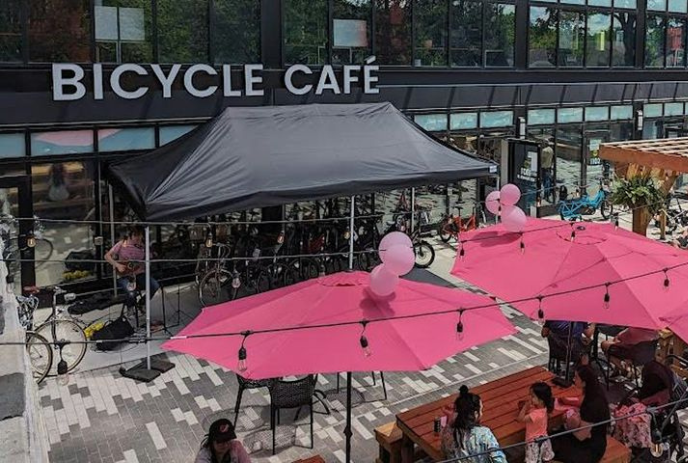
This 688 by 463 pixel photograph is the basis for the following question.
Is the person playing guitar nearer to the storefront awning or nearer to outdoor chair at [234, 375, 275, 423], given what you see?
the storefront awning

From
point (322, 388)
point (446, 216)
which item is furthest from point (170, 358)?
point (446, 216)

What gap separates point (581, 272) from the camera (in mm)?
6992

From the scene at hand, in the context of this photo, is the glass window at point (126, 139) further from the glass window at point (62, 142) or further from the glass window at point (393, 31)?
the glass window at point (393, 31)

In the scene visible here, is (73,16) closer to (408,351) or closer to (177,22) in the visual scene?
(177,22)

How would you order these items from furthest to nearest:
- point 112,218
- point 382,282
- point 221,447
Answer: point 112,218 → point 382,282 → point 221,447

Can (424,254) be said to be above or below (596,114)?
below

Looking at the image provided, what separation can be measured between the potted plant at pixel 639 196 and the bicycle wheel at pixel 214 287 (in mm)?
8221

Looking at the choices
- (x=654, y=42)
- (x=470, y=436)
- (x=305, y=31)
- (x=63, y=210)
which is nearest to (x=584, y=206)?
(x=654, y=42)

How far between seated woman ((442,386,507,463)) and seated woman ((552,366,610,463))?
720mm

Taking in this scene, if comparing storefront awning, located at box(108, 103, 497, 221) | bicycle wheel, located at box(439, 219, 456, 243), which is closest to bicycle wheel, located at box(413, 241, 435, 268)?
bicycle wheel, located at box(439, 219, 456, 243)

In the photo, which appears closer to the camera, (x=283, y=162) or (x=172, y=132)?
(x=283, y=162)

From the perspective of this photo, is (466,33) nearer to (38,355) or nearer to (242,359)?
(38,355)

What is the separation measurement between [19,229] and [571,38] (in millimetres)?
15063

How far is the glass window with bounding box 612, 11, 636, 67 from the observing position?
20.2 metres
